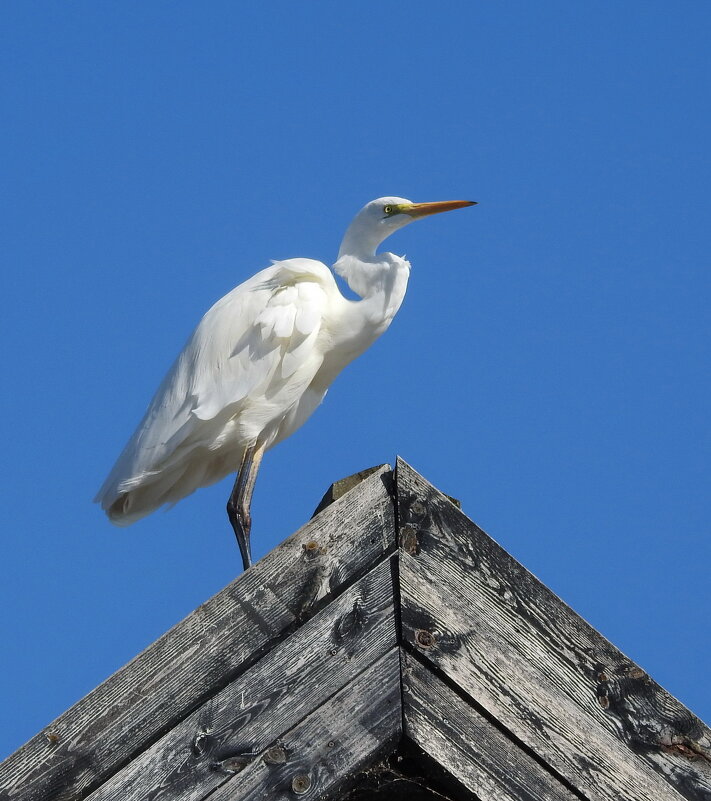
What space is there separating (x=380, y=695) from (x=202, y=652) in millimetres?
398

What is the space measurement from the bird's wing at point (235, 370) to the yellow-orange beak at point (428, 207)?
878 millimetres

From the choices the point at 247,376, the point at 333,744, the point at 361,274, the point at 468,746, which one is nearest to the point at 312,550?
the point at 333,744

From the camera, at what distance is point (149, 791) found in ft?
7.63

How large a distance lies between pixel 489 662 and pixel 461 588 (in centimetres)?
18

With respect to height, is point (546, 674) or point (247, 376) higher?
point (247, 376)

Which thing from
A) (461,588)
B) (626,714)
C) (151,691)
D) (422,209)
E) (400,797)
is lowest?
(626,714)

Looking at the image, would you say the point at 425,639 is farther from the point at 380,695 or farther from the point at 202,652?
the point at 202,652

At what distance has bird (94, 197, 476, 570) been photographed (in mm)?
6035

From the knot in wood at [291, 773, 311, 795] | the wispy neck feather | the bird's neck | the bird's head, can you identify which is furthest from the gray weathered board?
the bird's head

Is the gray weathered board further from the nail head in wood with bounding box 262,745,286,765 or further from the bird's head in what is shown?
the bird's head

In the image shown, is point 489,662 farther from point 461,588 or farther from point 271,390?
point 271,390

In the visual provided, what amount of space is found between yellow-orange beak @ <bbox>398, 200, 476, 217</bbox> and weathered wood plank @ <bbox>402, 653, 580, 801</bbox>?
4.70m

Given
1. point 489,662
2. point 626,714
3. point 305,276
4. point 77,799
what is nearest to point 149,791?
point 77,799

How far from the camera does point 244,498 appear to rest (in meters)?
6.37
